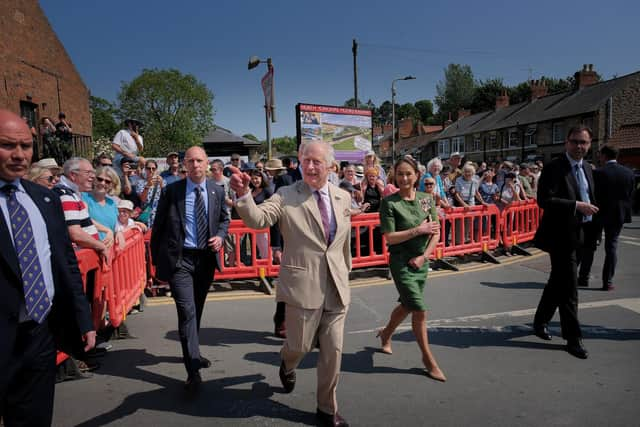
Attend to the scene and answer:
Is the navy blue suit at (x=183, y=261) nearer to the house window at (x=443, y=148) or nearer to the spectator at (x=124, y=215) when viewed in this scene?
A: the spectator at (x=124, y=215)

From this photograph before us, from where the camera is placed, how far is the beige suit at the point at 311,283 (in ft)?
9.70

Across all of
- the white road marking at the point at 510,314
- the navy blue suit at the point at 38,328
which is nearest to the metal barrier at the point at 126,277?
the navy blue suit at the point at 38,328

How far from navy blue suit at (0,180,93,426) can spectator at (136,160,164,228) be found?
5.35 m

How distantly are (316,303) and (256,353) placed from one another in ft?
5.69

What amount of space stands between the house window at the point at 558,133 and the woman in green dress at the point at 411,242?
38.9 metres

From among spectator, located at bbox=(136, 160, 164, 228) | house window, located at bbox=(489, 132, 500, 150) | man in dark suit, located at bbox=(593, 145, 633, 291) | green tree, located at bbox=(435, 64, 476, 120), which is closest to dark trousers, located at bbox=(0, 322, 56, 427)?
spectator, located at bbox=(136, 160, 164, 228)

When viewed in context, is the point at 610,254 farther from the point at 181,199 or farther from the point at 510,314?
the point at 181,199

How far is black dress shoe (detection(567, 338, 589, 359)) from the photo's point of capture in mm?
4070

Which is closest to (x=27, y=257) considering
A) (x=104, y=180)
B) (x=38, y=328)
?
(x=38, y=328)

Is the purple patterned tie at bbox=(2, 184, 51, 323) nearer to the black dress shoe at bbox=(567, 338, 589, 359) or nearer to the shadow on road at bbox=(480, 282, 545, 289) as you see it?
the black dress shoe at bbox=(567, 338, 589, 359)

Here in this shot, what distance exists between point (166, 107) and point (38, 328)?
47.2 metres

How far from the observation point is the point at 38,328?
2.05 meters

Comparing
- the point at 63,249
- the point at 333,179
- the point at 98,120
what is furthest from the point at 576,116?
the point at 98,120

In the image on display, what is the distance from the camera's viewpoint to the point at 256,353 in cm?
435
